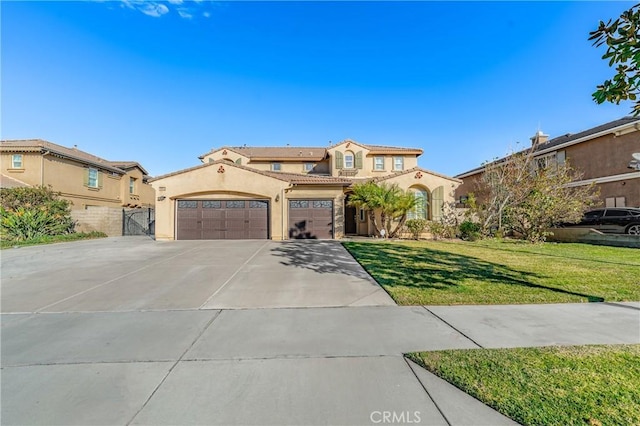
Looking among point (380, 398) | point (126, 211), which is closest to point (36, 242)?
point (126, 211)

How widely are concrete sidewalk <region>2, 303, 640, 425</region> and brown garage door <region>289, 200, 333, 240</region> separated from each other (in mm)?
11557

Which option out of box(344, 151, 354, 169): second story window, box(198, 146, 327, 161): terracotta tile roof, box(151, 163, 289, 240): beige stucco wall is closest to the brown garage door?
box(151, 163, 289, 240): beige stucco wall

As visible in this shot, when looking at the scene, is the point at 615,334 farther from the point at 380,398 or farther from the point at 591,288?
the point at 380,398

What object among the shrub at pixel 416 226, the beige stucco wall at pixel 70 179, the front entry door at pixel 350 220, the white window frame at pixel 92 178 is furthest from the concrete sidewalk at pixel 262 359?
the white window frame at pixel 92 178

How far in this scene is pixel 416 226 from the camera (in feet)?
52.4

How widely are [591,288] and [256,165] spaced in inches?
870

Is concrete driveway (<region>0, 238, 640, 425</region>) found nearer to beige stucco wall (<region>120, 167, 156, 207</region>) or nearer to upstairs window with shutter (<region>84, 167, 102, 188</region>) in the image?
upstairs window with shutter (<region>84, 167, 102, 188</region>)

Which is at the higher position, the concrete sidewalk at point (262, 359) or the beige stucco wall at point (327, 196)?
the beige stucco wall at point (327, 196)

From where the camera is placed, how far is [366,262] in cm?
888

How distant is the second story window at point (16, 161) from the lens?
17.9 meters

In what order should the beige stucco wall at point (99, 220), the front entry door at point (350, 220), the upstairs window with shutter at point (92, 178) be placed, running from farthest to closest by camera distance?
1. the upstairs window with shutter at point (92, 178)
2. the front entry door at point (350, 220)
3. the beige stucco wall at point (99, 220)

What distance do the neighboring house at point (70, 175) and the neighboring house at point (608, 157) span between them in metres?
24.3

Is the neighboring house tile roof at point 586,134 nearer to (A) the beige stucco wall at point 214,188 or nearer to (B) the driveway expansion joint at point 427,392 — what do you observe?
(A) the beige stucco wall at point 214,188

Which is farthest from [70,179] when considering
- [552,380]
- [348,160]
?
[552,380]
